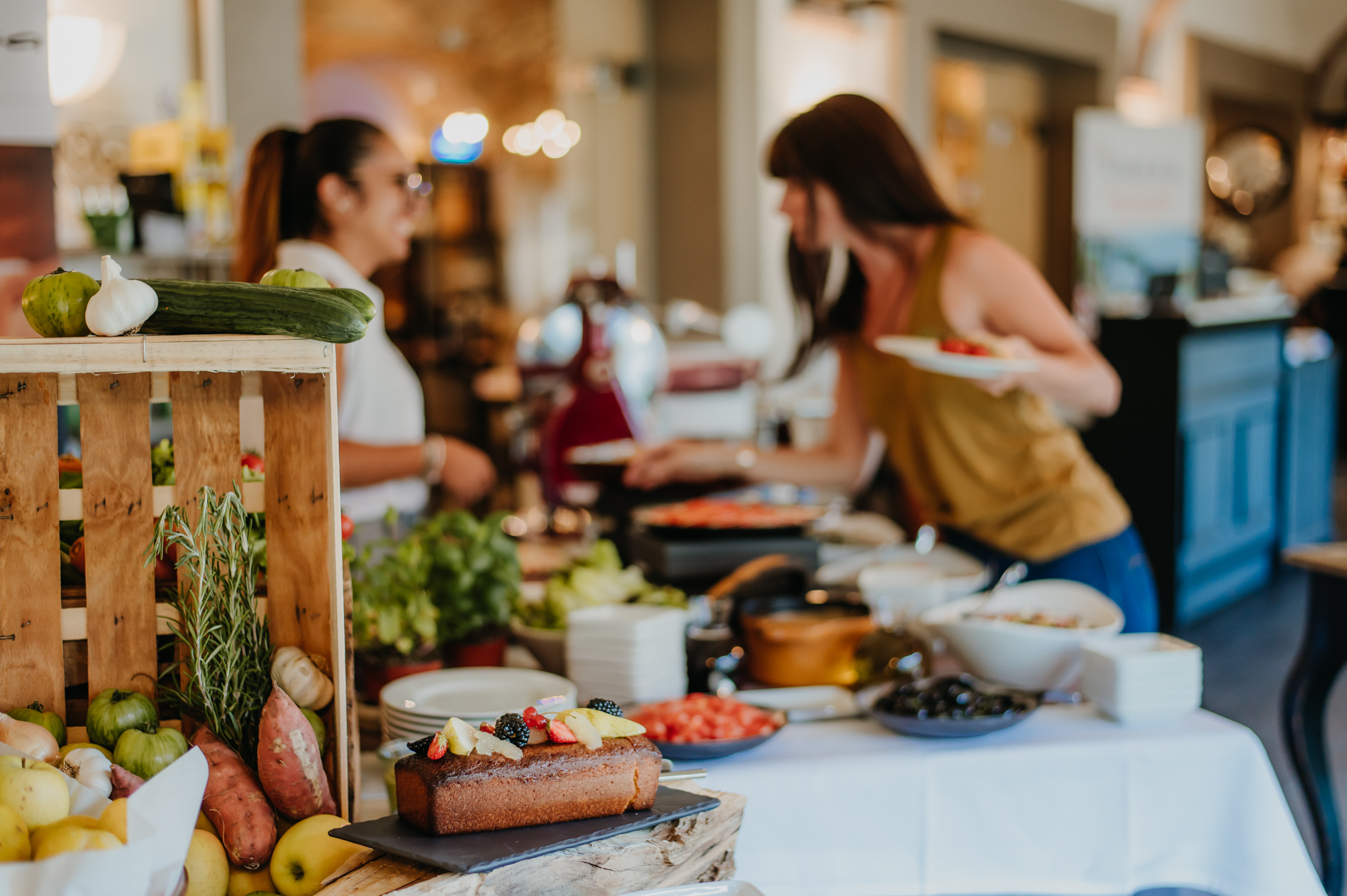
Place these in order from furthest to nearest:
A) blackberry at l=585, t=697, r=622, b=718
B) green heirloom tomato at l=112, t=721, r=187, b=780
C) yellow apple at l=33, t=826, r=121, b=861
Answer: blackberry at l=585, t=697, r=622, b=718, green heirloom tomato at l=112, t=721, r=187, b=780, yellow apple at l=33, t=826, r=121, b=861

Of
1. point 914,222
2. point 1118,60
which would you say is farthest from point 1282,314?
point 914,222

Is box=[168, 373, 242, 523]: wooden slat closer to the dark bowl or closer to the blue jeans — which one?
the dark bowl

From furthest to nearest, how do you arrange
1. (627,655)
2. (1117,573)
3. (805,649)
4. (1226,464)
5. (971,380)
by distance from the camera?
(1226,464)
(971,380)
(1117,573)
(805,649)
(627,655)

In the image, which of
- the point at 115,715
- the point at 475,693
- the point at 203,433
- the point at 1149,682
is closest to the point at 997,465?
the point at 1149,682

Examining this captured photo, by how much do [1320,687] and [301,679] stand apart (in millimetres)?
2169

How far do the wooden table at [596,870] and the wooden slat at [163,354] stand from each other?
0.46m

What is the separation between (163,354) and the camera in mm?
1055

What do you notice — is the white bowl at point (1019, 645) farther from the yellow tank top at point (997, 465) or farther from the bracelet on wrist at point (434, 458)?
the bracelet on wrist at point (434, 458)

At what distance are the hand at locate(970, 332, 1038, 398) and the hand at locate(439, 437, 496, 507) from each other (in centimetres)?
97

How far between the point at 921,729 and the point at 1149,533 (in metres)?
4.04

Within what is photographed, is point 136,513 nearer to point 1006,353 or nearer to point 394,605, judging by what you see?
point 394,605

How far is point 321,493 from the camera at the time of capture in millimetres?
1214

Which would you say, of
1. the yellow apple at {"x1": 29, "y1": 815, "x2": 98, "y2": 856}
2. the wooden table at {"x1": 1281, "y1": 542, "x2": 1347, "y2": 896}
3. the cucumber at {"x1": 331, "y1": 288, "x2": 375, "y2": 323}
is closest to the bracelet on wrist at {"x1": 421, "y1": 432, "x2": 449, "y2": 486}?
the cucumber at {"x1": 331, "y1": 288, "x2": 375, "y2": 323}

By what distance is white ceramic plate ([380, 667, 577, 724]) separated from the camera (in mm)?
1428
